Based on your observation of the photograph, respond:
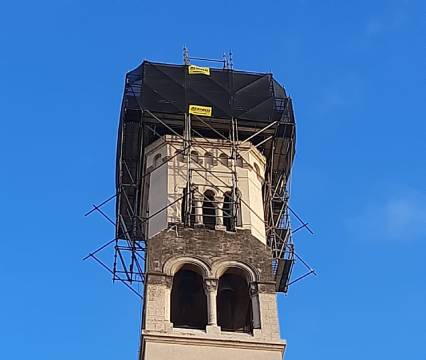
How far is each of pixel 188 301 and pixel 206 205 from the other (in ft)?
10.9

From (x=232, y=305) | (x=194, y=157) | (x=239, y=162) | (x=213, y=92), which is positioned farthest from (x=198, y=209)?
(x=213, y=92)

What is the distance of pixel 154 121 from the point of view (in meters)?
35.0

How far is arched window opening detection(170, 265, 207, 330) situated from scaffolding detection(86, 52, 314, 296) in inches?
72.5

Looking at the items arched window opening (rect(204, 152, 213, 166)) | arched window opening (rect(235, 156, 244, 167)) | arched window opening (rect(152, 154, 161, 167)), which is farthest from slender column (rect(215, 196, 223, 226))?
arched window opening (rect(152, 154, 161, 167))

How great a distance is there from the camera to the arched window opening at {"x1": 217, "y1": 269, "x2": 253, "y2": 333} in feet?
104

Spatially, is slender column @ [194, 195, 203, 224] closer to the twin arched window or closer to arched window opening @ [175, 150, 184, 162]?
the twin arched window

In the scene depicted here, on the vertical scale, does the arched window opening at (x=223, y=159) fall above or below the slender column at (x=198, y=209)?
above

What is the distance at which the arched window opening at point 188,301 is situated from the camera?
105 feet

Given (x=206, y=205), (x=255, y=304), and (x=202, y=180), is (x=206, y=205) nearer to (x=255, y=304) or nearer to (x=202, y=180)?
(x=202, y=180)

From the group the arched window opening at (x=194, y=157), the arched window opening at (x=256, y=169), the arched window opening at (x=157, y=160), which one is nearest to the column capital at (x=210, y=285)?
the arched window opening at (x=194, y=157)

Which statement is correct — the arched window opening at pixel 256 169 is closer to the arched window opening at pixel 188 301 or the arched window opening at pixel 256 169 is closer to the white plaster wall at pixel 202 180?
the white plaster wall at pixel 202 180

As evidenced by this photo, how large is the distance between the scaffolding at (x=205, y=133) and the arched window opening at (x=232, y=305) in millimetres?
1961

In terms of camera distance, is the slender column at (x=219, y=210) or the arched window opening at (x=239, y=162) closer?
the slender column at (x=219, y=210)

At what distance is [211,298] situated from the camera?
29594 mm
